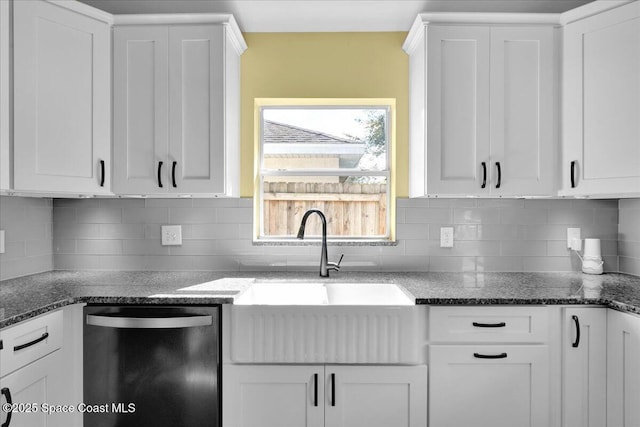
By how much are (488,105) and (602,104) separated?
0.51m

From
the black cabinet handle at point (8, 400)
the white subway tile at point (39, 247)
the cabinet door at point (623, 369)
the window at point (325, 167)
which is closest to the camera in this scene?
the black cabinet handle at point (8, 400)

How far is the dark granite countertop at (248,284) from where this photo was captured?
64.3 inches

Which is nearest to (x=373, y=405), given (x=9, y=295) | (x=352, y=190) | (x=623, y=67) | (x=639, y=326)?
(x=639, y=326)

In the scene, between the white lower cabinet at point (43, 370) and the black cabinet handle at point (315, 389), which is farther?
the black cabinet handle at point (315, 389)

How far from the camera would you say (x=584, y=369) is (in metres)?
1.65

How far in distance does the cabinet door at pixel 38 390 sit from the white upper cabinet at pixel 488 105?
1.80 m

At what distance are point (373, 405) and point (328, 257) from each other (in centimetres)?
91

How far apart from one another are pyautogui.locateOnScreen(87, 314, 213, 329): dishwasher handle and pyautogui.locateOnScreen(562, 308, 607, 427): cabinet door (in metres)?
1.51

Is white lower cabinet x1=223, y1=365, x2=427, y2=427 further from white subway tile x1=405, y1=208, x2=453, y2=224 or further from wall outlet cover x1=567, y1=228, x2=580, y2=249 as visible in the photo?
wall outlet cover x1=567, y1=228, x2=580, y2=249

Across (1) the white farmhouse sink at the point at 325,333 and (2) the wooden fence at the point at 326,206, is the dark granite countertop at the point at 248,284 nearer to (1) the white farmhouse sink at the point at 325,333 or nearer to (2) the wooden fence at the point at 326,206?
(1) the white farmhouse sink at the point at 325,333

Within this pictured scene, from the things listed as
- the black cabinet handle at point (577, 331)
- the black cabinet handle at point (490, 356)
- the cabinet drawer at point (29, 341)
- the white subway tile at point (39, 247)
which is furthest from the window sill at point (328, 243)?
the white subway tile at point (39, 247)

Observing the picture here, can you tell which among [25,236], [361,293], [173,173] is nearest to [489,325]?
[361,293]

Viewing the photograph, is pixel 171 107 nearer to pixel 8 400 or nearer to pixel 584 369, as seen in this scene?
pixel 8 400

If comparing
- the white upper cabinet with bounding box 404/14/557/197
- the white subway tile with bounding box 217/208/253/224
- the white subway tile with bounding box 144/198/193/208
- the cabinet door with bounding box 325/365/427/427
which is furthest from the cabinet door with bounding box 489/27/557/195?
the white subway tile with bounding box 144/198/193/208
